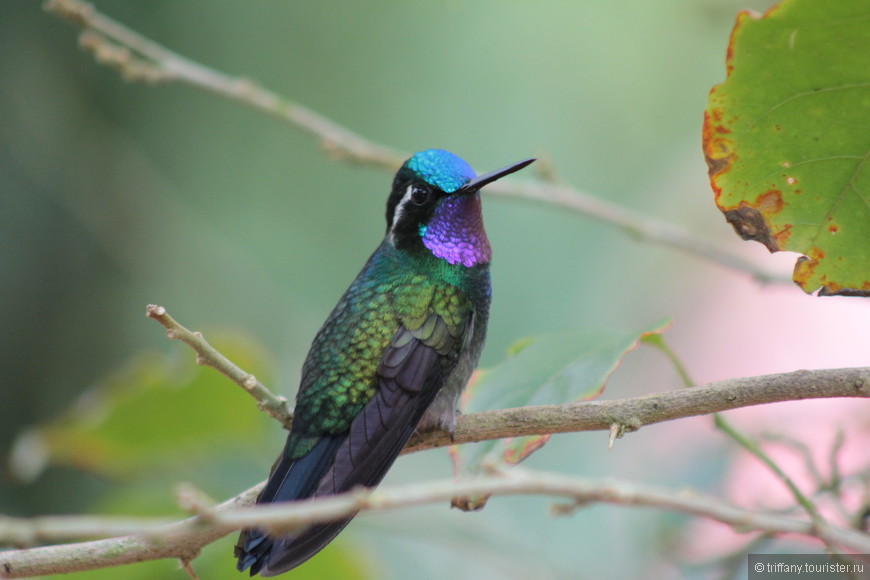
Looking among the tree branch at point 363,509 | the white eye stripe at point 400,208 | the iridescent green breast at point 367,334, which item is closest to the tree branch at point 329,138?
the white eye stripe at point 400,208

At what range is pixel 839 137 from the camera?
48.4 inches

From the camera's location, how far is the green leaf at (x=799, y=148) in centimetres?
117

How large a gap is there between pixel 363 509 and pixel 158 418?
1751 mm

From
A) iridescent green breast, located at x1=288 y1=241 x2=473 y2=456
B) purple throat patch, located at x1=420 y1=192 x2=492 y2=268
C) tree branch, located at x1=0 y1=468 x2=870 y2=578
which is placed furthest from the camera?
purple throat patch, located at x1=420 y1=192 x2=492 y2=268

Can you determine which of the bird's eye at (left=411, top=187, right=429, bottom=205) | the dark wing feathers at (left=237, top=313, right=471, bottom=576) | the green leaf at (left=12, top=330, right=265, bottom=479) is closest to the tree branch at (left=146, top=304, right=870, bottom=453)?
the dark wing feathers at (left=237, top=313, right=471, bottom=576)

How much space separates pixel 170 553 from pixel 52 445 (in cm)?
128

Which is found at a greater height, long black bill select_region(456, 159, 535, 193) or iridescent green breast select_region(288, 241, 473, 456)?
long black bill select_region(456, 159, 535, 193)

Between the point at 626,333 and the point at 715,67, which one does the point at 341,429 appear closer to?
the point at 626,333

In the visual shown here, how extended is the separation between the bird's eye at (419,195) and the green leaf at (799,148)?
0.85 meters

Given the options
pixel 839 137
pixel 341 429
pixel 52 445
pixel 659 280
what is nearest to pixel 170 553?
pixel 341 429

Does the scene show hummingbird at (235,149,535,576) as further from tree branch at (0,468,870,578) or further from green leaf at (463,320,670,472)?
tree branch at (0,468,870,578)

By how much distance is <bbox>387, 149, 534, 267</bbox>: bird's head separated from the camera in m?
1.99

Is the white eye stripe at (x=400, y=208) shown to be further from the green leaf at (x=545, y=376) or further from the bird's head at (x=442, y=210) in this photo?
the green leaf at (x=545, y=376)

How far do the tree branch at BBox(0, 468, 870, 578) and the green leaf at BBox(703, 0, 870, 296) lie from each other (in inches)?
15.8
